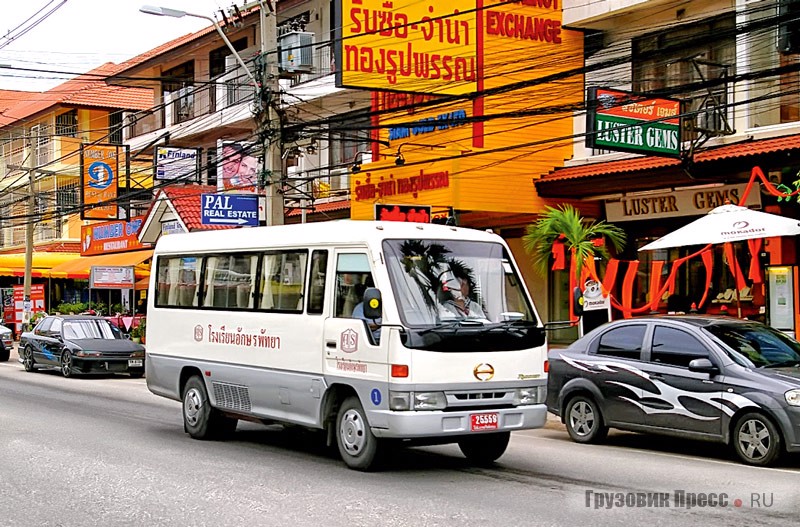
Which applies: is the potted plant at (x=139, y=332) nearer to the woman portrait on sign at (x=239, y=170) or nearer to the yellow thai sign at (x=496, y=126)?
the woman portrait on sign at (x=239, y=170)

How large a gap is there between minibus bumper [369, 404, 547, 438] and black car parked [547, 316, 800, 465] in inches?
90.5

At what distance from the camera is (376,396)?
10188mm

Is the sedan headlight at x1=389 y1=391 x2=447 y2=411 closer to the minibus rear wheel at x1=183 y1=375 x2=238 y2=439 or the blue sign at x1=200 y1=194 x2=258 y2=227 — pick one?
the minibus rear wheel at x1=183 y1=375 x2=238 y2=439

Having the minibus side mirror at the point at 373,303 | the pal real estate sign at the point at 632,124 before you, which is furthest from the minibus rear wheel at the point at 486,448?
the pal real estate sign at the point at 632,124

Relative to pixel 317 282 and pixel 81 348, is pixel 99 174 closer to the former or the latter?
pixel 81 348

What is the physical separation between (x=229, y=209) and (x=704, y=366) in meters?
14.4

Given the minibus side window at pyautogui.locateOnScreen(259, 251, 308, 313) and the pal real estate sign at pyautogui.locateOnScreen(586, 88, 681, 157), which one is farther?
the pal real estate sign at pyautogui.locateOnScreen(586, 88, 681, 157)

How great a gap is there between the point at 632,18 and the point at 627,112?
15.1ft

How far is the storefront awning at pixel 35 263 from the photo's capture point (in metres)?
42.9

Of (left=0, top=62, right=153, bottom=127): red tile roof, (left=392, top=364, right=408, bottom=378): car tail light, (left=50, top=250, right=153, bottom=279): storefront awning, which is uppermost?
(left=0, top=62, right=153, bottom=127): red tile roof

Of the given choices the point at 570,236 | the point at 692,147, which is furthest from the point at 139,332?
the point at 692,147

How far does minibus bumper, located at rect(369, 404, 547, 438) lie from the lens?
9875 mm

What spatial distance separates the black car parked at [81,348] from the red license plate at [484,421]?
16577 mm

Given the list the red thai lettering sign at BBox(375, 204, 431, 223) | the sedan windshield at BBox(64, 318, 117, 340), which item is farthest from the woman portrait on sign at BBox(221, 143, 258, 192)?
the red thai lettering sign at BBox(375, 204, 431, 223)
